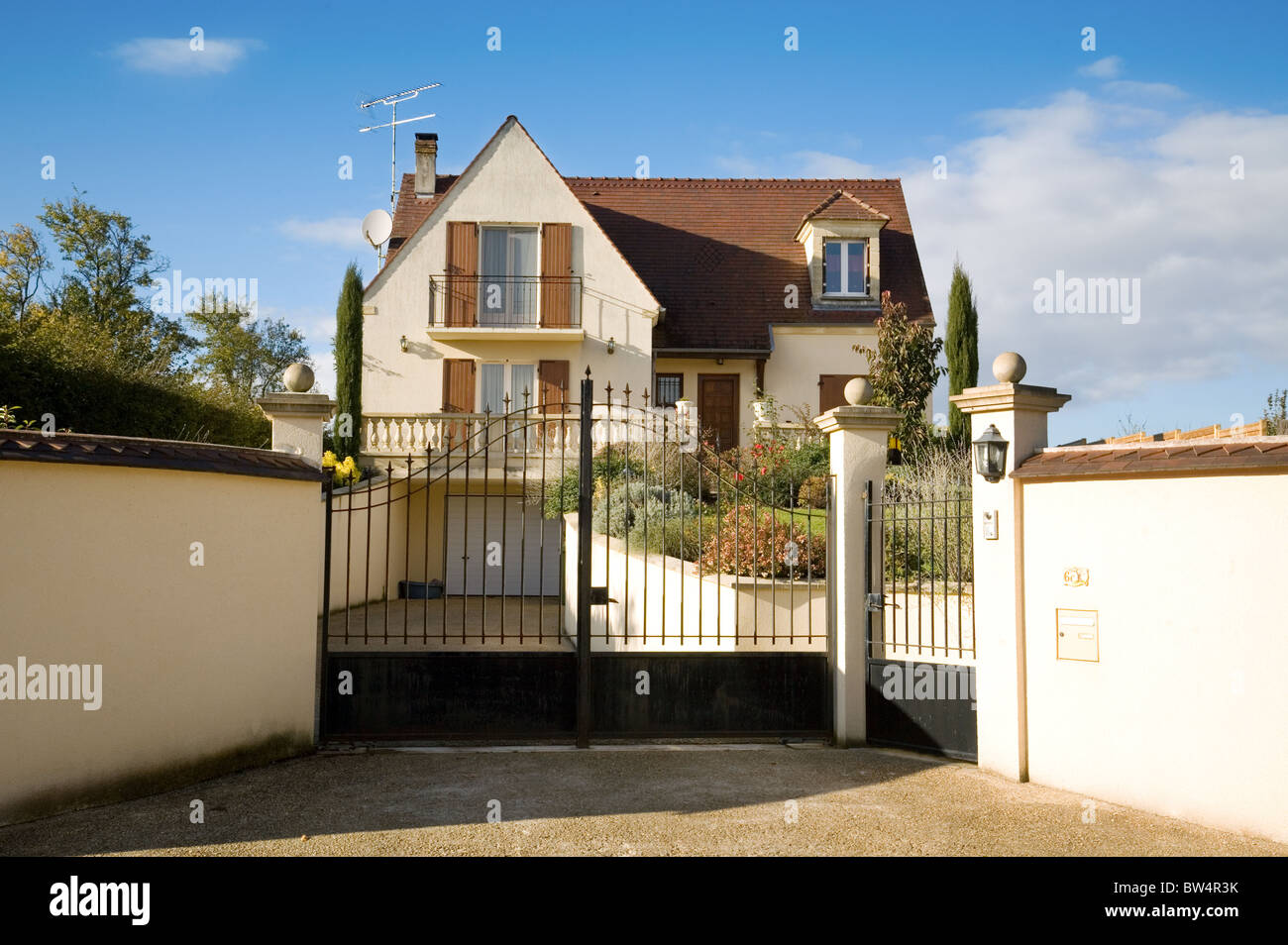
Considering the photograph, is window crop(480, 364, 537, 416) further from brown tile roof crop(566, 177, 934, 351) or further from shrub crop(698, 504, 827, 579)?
shrub crop(698, 504, 827, 579)

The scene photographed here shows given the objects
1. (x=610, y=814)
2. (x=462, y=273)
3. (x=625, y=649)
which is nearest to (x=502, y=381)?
(x=462, y=273)

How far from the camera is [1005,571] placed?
7.32 m

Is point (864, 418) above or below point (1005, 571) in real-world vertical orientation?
above

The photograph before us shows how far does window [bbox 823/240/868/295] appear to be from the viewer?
22.6 m

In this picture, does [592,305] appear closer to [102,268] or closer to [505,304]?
[505,304]

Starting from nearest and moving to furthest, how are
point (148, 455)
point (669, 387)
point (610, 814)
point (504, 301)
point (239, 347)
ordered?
1. point (610, 814)
2. point (148, 455)
3. point (504, 301)
4. point (669, 387)
5. point (239, 347)

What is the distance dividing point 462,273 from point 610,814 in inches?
629

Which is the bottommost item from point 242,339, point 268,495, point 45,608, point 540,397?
point 45,608

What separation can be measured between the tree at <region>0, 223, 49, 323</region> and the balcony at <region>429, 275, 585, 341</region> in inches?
545

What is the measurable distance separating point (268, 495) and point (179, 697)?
5.16 feet
